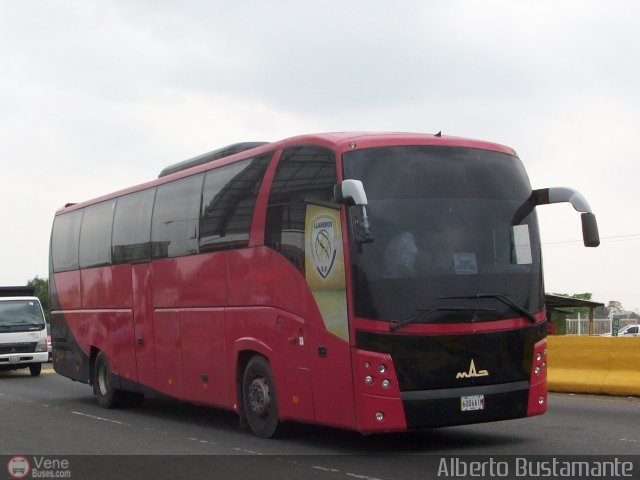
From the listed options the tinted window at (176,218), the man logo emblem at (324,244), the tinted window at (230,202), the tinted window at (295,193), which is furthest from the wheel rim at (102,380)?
the man logo emblem at (324,244)

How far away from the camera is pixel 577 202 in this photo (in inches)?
441

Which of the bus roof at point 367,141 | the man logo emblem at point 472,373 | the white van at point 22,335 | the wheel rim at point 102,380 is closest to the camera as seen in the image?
the man logo emblem at point 472,373

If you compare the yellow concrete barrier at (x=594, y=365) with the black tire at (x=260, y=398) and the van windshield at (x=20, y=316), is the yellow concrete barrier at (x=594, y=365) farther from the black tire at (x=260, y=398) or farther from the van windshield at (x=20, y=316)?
the van windshield at (x=20, y=316)

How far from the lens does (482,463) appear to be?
969 centimetres

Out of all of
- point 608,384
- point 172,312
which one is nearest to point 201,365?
point 172,312

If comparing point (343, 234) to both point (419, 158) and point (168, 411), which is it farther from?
point (168, 411)

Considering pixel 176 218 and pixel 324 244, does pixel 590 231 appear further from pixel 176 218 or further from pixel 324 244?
pixel 176 218

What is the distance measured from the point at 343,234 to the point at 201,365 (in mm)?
4395

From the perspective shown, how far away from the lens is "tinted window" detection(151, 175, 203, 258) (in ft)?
46.9

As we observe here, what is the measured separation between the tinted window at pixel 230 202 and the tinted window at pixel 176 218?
13.7 inches

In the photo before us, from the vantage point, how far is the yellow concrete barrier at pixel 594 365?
Answer: 17016 millimetres

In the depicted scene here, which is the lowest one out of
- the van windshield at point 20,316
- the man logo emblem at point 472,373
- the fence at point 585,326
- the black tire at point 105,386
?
the fence at point 585,326

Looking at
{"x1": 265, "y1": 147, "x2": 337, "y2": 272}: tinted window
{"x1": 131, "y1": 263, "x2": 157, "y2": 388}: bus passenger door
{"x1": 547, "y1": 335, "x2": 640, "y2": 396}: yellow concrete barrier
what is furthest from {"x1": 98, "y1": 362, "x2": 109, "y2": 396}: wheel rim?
{"x1": 547, "y1": 335, "x2": 640, "y2": 396}: yellow concrete barrier

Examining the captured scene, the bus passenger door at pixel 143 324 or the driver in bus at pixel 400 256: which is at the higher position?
the driver in bus at pixel 400 256
